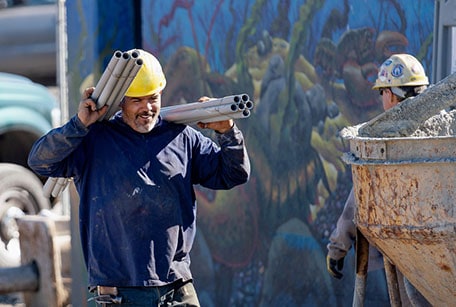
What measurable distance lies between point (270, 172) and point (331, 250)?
2.19 meters

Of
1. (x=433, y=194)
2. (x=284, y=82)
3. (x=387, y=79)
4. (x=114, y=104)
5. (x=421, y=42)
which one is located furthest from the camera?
(x=284, y=82)

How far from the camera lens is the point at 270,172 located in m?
7.82

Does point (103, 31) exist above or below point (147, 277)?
above

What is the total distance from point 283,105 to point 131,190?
2774 millimetres

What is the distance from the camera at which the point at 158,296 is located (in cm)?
513

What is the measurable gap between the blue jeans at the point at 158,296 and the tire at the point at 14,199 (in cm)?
602

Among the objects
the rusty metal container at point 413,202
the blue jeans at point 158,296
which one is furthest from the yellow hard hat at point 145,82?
the rusty metal container at point 413,202

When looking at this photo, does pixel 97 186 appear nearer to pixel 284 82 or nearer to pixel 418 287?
pixel 418 287

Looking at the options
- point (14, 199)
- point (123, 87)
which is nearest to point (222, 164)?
point (123, 87)

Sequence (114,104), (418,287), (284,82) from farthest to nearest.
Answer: (284,82), (114,104), (418,287)

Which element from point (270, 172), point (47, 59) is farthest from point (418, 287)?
point (47, 59)

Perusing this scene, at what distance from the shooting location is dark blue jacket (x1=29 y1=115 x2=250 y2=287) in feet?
16.7

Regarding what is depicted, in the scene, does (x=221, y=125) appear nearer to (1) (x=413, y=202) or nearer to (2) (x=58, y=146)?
(2) (x=58, y=146)

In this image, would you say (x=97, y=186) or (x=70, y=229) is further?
(x=70, y=229)
